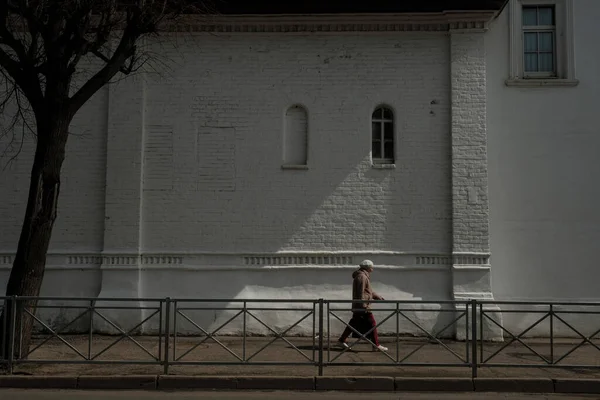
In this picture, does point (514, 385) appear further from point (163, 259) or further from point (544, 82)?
point (163, 259)

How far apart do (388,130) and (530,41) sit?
349cm

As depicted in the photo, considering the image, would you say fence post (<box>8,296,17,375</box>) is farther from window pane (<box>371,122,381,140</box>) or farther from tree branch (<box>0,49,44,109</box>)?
window pane (<box>371,122,381,140</box>)

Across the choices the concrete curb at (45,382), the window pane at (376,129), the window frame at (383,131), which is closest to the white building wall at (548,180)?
the window frame at (383,131)

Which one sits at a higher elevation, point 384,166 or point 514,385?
point 384,166

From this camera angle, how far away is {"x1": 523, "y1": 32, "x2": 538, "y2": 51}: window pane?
13320 mm

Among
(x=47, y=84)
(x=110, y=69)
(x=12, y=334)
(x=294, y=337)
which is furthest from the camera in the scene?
(x=294, y=337)

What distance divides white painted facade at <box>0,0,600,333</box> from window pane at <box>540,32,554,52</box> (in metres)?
0.48

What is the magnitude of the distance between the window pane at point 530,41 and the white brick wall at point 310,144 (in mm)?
1786

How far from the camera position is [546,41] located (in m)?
13.3

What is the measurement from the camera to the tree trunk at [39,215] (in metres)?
9.69

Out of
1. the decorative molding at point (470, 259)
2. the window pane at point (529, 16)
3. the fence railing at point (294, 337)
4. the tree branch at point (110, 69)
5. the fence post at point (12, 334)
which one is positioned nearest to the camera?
the fence post at point (12, 334)

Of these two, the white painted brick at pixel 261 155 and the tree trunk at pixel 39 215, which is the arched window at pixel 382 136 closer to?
the white painted brick at pixel 261 155

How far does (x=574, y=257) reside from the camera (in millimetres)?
12820

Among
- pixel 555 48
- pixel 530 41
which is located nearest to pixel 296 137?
pixel 530 41
